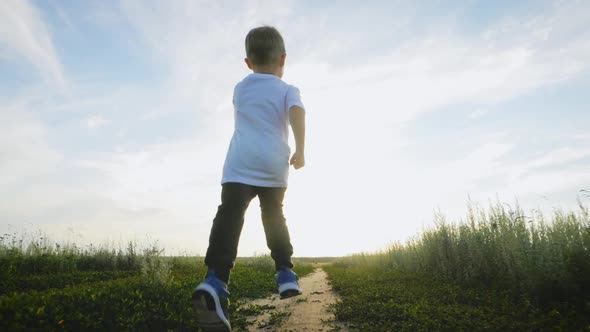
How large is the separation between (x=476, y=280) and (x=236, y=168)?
682cm

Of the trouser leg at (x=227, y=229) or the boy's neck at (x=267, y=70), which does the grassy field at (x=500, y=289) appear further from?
the boy's neck at (x=267, y=70)

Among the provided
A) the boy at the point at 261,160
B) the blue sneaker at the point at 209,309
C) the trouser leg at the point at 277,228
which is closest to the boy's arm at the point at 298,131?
the boy at the point at 261,160

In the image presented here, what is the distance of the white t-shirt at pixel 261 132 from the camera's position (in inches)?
127

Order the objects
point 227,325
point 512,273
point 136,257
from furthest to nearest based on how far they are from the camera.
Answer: point 136,257 → point 512,273 → point 227,325

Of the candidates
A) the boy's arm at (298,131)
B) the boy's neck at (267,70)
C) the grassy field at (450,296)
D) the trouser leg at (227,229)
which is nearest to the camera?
the trouser leg at (227,229)

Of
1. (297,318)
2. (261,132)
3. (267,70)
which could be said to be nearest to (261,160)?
(261,132)

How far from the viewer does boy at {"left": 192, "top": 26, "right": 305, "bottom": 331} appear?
3.07 metres

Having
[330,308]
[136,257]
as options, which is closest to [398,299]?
[330,308]

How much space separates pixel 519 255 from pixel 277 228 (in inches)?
206

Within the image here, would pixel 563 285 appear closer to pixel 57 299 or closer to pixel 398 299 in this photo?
pixel 398 299

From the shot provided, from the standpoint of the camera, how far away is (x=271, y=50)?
353cm

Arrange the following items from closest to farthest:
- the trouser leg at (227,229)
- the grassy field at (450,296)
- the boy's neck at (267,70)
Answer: the trouser leg at (227,229)
the boy's neck at (267,70)
the grassy field at (450,296)

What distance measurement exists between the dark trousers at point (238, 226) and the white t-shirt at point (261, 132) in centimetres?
11

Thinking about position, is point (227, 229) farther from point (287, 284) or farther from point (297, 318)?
point (297, 318)
